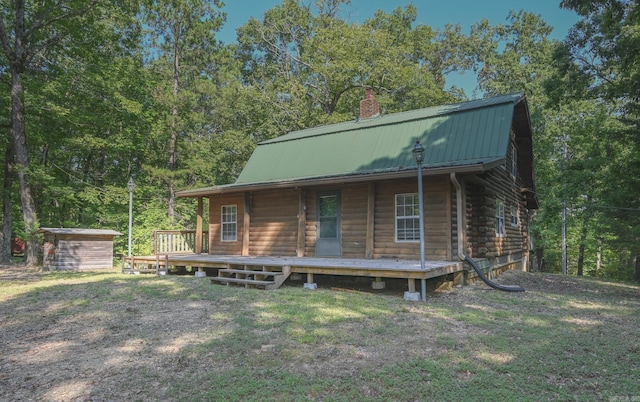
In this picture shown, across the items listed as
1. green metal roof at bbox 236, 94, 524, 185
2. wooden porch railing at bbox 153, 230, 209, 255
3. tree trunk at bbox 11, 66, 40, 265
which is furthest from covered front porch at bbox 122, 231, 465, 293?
tree trunk at bbox 11, 66, 40, 265

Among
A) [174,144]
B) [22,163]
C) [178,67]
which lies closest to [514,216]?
[174,144]

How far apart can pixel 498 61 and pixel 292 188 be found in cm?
2365

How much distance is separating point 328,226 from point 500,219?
5807 mm

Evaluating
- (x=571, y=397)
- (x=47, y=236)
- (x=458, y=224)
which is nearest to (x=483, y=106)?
(x=458, y=224)

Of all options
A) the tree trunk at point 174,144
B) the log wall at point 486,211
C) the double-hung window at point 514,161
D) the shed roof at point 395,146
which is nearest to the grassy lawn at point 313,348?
the log wall at point 486,211

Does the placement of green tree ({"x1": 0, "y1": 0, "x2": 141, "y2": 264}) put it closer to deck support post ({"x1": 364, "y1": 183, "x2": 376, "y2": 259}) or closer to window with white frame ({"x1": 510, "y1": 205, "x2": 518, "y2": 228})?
deck support post ({"x1": 364, "y1": 183, "x2": 376, "y2": 259})

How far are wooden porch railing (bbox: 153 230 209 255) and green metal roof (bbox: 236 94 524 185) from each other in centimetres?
316

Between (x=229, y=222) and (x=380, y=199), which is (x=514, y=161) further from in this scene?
(x=229, y=222)

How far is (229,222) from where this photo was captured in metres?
13.9

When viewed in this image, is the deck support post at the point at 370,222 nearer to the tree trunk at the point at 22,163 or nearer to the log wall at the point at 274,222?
the log wall at the point at 274,222

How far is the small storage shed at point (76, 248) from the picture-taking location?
13.0 meters

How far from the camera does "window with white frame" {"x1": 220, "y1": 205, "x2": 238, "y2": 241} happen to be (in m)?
13.7

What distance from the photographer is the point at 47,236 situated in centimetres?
1330

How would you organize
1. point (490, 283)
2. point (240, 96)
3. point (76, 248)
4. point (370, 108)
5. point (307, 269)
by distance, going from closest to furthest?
point (307, 269) < point (490, 283) < point (76, 248) < point (370, 108) < point (240, 96)
